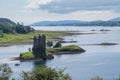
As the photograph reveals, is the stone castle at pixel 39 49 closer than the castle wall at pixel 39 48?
Yes

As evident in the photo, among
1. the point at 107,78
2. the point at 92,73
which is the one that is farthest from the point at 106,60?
the point at 107,78

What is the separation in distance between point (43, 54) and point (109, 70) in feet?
140

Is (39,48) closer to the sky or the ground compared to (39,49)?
closer to the sky

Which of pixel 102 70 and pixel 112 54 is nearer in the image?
pixel 102 70

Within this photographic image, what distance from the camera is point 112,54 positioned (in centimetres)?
17312

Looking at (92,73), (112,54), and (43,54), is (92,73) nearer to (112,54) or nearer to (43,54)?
(43,54)

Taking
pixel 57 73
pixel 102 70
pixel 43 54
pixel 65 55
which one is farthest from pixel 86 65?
pixel 57 73

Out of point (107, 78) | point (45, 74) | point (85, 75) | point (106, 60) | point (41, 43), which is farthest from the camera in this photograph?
point (41, 43)

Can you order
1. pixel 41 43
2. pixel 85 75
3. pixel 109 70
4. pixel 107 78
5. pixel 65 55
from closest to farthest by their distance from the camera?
1. pixel 107 78
2. pixel 85 75
3. pixel 109 70
4. pixel 41 43
5. pixel 65 55

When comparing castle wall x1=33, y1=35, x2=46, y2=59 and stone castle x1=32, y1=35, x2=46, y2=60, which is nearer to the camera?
stone castle x1=32, y1=35, x2=46, y2=60

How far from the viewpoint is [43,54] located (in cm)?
15788

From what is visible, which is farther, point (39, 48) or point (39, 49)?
point (39, 48)

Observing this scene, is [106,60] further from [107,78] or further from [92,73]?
[107,78]

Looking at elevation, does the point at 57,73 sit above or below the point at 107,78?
above
